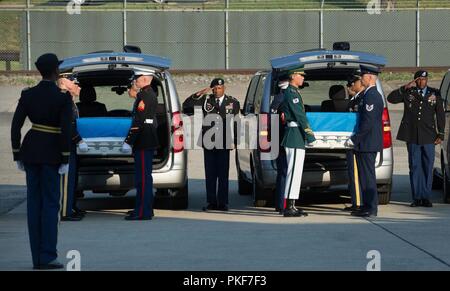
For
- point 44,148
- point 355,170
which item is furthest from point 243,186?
point 44,148

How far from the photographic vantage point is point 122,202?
17344 mm

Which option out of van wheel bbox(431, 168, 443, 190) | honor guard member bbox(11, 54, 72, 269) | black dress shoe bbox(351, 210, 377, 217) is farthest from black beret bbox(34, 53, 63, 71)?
van wheel bbox(431, 168, 443, 190)

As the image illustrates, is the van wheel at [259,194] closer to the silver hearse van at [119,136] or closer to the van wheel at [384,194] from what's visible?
the silver hearse van at [119,136]

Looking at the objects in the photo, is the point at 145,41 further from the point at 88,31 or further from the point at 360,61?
the point at 360,61

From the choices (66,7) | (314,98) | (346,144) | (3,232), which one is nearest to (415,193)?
(346,144)

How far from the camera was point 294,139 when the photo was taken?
14805mm

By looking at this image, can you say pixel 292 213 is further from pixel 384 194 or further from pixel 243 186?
pixel 243 186

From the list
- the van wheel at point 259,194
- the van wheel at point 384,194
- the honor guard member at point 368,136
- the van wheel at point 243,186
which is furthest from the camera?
the van wheel at point 243,186

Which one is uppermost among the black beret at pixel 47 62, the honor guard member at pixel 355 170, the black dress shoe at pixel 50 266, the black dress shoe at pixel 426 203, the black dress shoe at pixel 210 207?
the black beret at pixel 47 62

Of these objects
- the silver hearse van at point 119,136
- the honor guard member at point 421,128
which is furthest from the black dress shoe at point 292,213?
the honor guard member at point 421,128

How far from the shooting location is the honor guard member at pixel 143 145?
14.7m

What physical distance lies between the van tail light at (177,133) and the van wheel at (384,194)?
2.60 metres

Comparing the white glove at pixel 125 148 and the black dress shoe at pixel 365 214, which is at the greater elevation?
the white glove at pixel 125 148

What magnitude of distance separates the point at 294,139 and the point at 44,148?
446 centimetres
